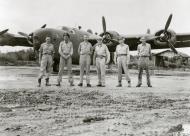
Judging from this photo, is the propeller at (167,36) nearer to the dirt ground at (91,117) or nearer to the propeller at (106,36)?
the propeller at (106,36)

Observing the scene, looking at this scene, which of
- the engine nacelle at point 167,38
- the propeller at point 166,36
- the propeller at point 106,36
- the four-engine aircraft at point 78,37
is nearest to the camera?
the four-engine aircraft at point 78,37

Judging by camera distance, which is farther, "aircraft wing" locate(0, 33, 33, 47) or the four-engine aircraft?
"aircraft wing" locate(0, 33, 33, 47)

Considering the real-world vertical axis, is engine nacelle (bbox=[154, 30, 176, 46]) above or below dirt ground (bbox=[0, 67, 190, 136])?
above

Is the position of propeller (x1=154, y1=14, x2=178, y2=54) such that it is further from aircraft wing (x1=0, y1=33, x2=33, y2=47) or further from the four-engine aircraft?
aircraft wing (x1=0, y1=33, x2=33, y2=47)

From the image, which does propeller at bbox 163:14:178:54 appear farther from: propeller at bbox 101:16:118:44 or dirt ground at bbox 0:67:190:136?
dirt ground at bbox 0:67:190:136

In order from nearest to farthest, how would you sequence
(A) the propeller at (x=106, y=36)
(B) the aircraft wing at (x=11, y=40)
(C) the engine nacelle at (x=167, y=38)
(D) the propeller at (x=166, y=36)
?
(D) the propeller at (x=166, y=36) → (A) the propeller at (x=106, y=36) → (C) the engine nacelle at (x=167, y=38) → (B) the aircraft wing at (x=11, y=40)

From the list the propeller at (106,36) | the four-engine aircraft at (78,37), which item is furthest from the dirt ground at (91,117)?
the propeller at (106,36)

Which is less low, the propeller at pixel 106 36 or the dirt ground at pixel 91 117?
the propeller at pixel 106 36

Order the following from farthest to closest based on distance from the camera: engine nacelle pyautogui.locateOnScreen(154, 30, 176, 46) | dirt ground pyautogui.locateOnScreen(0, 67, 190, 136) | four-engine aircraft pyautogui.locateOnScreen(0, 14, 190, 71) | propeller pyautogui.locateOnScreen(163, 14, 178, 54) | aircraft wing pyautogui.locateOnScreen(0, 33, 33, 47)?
aircraft wing pyautogui.locateOnScreen(0, 33, 33, 47)
engine nacelle pyautogui.locateOnScreen(154, 30, 176, 46)
propeller pyautogui.locateOnScreen(163, 14, 178, 54)
four-engine aircraft pyautogui.locateOnScreen(0, 14, 190, 71)
dirt ground pyautogui.locateOnScreen(0, 67, 190, 136)

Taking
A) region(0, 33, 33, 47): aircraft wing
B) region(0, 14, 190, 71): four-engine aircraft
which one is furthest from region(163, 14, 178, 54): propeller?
region(0, 33, 33, 47): aircraft wing

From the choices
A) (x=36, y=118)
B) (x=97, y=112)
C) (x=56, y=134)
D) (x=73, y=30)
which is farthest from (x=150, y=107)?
(x=73, y=30)

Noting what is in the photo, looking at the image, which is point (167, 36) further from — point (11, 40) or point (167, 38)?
point (11, 40)

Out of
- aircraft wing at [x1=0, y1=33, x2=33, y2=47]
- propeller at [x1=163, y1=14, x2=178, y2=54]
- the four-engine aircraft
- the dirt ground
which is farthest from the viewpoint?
aircraft wing at [x1=0, y1=33, x2=33, y2=47]

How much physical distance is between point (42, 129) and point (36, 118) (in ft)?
3.17
